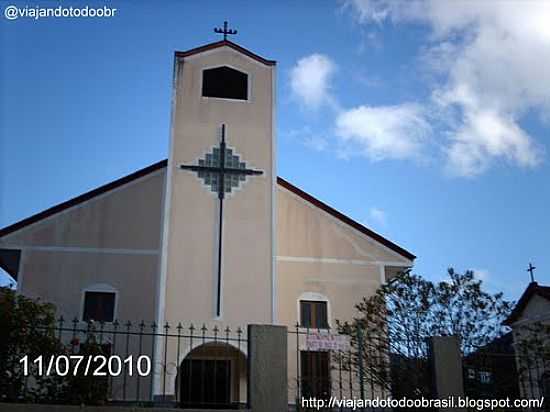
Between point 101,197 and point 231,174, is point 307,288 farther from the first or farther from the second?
point 101,197

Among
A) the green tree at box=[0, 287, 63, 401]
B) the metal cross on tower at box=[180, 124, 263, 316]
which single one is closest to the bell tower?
the metal cross on tower at box=[180, 124, 263, 316]

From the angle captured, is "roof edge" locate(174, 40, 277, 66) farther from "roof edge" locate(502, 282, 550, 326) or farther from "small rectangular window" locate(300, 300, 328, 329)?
"roof edge" locate(502, 282, 550, 326)

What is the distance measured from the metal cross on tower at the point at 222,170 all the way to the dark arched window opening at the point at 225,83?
1537 millimetres

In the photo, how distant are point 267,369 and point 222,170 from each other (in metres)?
10.8

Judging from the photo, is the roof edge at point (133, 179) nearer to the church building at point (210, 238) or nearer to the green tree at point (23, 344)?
the church building at point (210, 238)

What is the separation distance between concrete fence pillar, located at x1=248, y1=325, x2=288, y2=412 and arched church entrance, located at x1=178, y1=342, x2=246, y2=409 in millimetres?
9167

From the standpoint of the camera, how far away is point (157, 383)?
56.7 ft

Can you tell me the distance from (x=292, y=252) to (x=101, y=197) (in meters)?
5.93

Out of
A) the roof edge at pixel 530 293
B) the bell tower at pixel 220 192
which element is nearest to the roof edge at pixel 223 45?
the bell tower at pixel 220 192

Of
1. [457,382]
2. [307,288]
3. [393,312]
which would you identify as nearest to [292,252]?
[307,288]

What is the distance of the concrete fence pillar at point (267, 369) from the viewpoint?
31.1 feet

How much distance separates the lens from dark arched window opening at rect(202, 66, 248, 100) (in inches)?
819

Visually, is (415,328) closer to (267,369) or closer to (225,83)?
(267,369)

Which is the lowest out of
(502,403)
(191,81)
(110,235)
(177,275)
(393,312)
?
(502,403)
